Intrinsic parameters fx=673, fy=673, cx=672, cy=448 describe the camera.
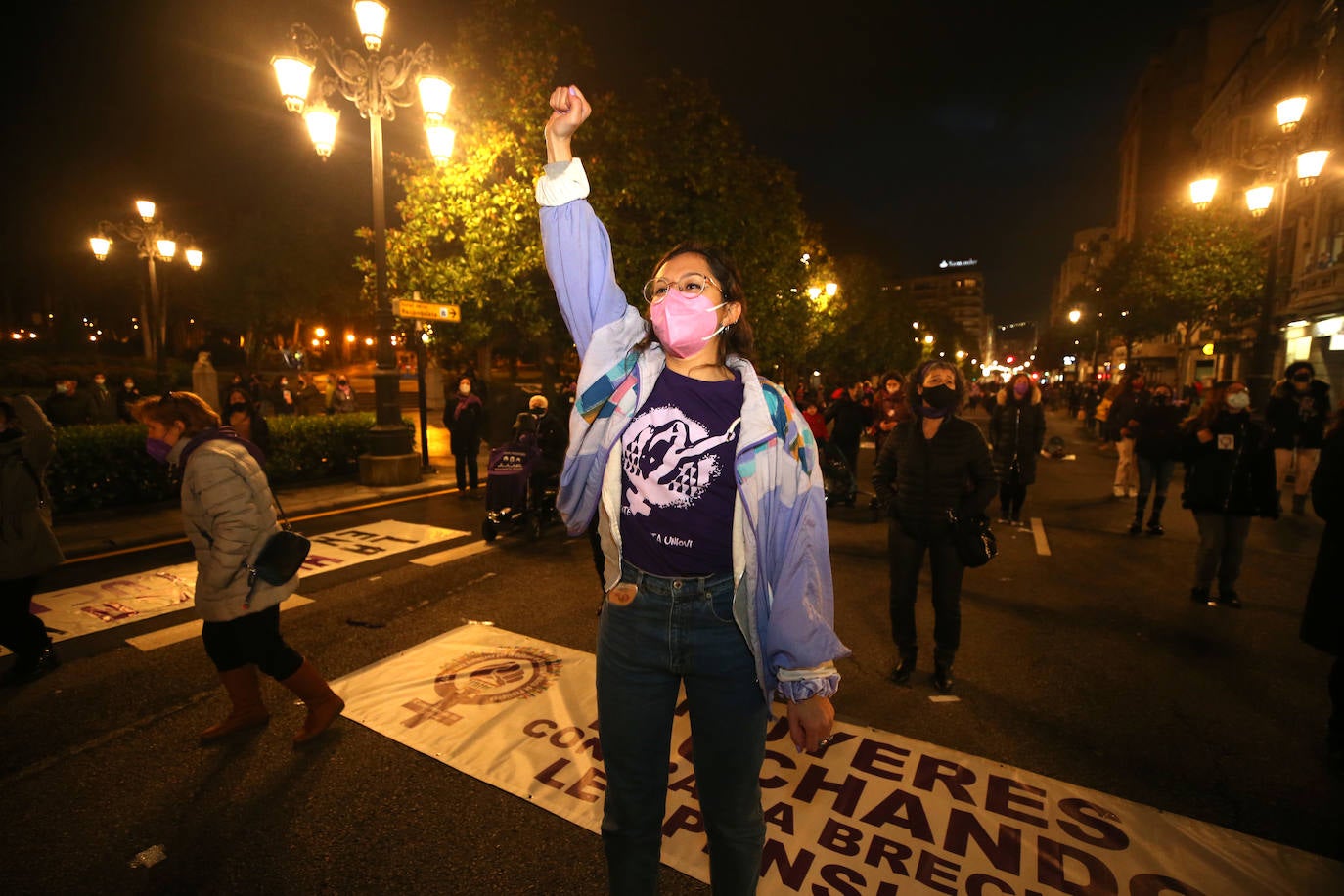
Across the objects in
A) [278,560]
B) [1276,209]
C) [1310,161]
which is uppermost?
[1310,161]

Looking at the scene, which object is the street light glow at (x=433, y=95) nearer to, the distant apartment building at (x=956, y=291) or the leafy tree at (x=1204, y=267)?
the leafy tree at (x=1204, y=267)

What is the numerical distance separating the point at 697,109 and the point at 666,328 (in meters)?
17.4

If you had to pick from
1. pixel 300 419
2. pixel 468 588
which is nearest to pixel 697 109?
pixel 300 419

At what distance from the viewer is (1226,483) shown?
19.1 ft

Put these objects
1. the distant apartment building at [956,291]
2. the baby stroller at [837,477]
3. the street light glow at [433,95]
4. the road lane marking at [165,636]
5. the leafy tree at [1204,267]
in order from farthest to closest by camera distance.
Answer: the distant apartment building at [956,291]
the leafy tree at [1204,267]
the baby stroller at [837,477]
the street light glow at [433,95]
the road lane marking at [165,636]

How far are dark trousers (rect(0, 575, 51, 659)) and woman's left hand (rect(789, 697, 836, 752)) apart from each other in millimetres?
5033

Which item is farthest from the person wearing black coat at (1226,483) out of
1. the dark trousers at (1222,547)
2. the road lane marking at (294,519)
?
the road lane marking at (294,519)

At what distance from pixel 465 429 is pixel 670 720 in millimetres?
9427

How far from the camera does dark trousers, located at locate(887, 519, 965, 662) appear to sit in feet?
14.0

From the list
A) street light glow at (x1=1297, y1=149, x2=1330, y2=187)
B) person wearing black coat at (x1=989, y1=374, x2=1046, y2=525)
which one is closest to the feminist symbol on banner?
person wearing black coat at (x1=989, y1=374, x2=1046, y2=525)

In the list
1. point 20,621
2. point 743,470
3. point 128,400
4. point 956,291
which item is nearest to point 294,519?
point 20,621

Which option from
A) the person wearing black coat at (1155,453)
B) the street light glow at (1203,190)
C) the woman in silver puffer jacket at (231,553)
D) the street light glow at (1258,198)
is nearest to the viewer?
the woman in silver puffer jacket at (231,553)

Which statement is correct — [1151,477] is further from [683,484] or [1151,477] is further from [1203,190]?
[683,484]

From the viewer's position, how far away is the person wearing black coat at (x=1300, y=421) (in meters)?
9.42
